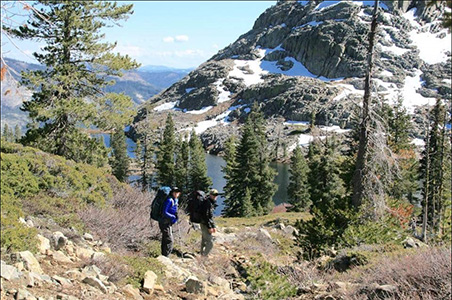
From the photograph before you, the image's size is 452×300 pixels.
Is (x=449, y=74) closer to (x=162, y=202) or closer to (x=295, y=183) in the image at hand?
(x=295, y=183)

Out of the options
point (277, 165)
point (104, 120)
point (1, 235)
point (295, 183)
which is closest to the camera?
point (1, 235)

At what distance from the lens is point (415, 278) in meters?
5.70

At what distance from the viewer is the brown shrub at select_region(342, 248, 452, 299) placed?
5258 millimetres

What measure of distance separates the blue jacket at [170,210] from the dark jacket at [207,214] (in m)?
0.92

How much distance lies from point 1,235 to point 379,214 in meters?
10.4

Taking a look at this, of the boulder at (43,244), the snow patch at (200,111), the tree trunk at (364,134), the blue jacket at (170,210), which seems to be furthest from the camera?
the snow patch at (200,111)

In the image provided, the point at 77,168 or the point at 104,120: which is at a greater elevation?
the point at 104,120

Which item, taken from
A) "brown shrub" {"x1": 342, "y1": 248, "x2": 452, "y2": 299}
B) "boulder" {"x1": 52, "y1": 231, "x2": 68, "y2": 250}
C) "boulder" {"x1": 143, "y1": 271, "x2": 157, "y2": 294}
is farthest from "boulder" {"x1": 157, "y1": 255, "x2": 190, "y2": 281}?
"brown shrub" {"x1": 342, "y1": 248, "x2": 452, "y2": 299}

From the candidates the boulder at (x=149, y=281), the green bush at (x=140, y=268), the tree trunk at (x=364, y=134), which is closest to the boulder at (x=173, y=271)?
the green bush at (x=140, y=268)

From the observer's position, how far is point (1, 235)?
5.26 metres

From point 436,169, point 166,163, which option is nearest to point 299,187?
point 436,169

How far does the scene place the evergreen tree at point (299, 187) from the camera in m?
44.5

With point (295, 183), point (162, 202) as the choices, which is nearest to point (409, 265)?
point (162, 202)

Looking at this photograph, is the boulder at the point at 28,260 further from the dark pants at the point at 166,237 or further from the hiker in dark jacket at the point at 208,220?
the hiker in dark jacket at the point at 208,220
